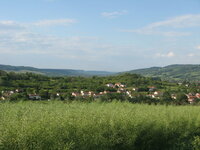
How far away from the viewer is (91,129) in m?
5.66

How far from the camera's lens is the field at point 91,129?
4.45m

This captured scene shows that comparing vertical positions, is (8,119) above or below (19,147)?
above

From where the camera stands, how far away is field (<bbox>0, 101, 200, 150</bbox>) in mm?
4453

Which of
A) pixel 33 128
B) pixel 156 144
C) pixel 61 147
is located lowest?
pixel 156 144

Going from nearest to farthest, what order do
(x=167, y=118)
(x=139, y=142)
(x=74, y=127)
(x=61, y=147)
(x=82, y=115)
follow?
(x=61, y=147) → (x=74, y=127) → (x=82, y=115) → (x=139, y=142) → (x=167, y=118)

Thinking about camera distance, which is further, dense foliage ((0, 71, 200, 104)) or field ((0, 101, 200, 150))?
dense foliage ((0, 71, 200, 104))

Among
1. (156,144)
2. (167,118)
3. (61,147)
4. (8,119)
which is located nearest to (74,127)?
(61,147)

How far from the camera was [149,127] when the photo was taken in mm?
7508

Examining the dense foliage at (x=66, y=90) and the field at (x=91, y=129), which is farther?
the dense foliage at (x=66, y=90)

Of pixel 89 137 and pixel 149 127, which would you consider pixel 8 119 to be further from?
pixel 149 127

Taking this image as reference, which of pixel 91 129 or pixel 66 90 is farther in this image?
pixel 66 90

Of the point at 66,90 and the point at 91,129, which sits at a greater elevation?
the point at 91,129

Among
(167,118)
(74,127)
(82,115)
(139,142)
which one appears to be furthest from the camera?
(167,118)

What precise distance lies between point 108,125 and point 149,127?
74.3 inches
